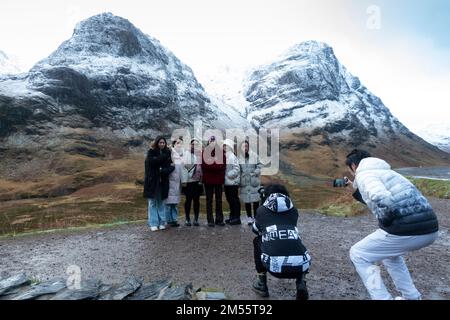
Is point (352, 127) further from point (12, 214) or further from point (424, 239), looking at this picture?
point (424, 239)

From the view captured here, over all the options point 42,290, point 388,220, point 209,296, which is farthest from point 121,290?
point 388,220

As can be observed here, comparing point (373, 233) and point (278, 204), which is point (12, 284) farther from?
point (373, 233)

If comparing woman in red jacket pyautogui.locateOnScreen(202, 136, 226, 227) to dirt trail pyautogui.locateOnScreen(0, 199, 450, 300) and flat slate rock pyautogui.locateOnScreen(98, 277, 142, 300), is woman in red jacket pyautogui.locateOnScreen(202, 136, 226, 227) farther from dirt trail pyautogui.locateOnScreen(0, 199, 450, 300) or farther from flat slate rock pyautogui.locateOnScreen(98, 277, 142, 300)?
flat slate rock pyautogui.locateOnScreen(98, 277, 142, 300)

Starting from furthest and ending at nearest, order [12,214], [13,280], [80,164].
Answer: [80,164] < [12,214] < [13,280]

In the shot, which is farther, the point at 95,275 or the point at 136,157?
the point at 136,157

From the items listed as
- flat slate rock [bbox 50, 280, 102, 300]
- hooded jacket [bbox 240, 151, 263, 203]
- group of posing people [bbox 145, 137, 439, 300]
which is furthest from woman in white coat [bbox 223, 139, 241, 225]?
flat slate rock [bbox 50, 280, 102, 300]

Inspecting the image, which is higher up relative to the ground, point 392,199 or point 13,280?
point 392,199

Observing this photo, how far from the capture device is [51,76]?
344ft

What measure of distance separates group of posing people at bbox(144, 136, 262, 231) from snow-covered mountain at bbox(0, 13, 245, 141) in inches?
3275

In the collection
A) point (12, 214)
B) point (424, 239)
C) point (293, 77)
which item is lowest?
point (12, 214)

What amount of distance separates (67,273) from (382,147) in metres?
175

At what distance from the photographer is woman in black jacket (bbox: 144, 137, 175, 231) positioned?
451 inches

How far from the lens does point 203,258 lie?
8812 millimetres
